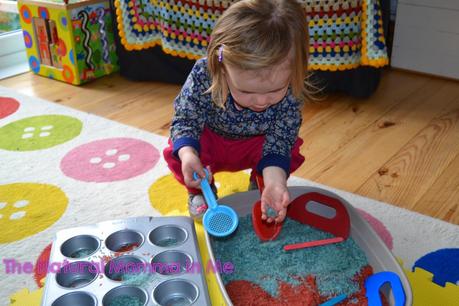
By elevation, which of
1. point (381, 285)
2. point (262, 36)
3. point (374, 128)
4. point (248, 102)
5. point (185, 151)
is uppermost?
point (262, 36)

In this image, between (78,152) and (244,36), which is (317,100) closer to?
(78,152)

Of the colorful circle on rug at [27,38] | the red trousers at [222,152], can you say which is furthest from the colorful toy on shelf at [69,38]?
the red trousers at [222,152]

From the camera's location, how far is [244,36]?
2.40 ft

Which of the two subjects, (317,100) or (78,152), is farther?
(317,100)

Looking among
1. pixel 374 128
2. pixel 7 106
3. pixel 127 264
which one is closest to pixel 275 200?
pixel 127 264

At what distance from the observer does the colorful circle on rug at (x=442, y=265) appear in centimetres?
84

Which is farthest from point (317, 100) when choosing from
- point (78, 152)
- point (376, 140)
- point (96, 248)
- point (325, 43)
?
point (96, 248)

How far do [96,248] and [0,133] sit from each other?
2.38 feet

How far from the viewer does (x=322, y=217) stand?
2.81ft

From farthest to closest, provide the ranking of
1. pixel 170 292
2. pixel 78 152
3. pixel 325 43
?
pixel 325 43, pixel 78 152, pixel 170 292

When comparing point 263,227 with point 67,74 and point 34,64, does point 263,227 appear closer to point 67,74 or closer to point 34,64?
point 67,74

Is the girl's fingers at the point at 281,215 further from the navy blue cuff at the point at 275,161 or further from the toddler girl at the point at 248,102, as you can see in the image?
the navy blue cuff at the point at 275,161

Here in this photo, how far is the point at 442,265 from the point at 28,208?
78 centimetres

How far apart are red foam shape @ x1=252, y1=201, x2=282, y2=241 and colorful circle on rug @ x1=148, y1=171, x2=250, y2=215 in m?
0.21
